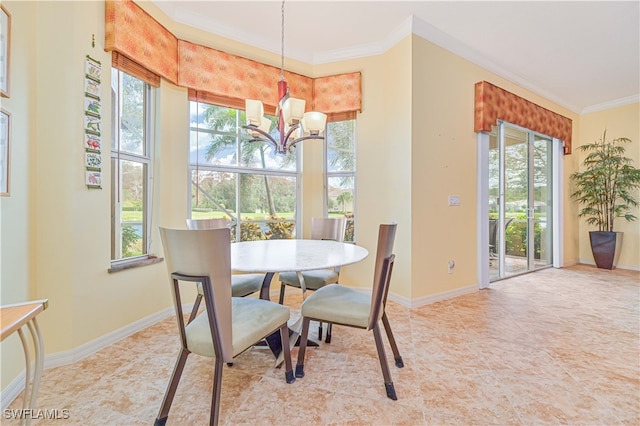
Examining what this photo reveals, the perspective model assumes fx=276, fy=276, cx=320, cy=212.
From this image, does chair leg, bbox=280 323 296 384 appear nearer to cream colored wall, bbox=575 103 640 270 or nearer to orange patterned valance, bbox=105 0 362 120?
orange patterned valance, bbox=105 0 362 120

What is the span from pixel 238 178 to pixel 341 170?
1.20m

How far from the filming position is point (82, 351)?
1.84m

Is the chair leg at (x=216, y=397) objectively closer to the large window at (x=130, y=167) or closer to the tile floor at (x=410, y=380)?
the tile floor at (x=410, y=380)

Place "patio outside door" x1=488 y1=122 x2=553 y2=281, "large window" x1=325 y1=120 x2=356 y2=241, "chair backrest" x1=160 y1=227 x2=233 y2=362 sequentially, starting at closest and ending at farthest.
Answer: "chair backrest" x1=160 y1=227 x2=233 y2=362, "large window" x1=325 y1=120 x2=356 y2=241, "patio outside door" x1=488 y1=122 x2=553 y2=281

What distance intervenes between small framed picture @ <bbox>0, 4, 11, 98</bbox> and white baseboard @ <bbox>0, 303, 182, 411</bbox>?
1531 mm

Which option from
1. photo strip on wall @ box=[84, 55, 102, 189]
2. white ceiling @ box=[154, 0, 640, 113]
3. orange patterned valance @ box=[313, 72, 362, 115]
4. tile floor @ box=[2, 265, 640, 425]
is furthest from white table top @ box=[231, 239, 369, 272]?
white ceiling @ box=[154, 0, 640, 113]

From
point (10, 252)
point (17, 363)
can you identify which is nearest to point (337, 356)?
point (17, 363)

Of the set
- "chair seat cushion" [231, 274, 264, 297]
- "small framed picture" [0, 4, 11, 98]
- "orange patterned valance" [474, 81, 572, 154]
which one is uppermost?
"orange patterned valance" [474, 81, 572, 154]

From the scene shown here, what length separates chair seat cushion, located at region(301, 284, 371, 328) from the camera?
1.52m

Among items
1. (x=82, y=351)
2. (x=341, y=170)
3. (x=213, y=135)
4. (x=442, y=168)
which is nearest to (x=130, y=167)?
(x=213, y=135)

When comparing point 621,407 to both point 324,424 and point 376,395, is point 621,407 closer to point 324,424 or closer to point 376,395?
point 376,395

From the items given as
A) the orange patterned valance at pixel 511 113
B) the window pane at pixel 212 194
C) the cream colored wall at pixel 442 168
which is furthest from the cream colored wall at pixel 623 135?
the window pane at pixel 212 194

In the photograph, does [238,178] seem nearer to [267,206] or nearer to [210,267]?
[267,206]

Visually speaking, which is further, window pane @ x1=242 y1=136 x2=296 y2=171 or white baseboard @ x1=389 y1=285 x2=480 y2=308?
window pane @ x1=242 y1=136 x2=296 y2=171
